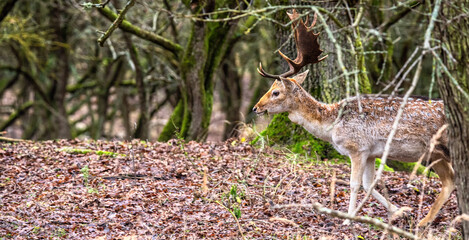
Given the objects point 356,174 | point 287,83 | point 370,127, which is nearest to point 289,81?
point 287,83

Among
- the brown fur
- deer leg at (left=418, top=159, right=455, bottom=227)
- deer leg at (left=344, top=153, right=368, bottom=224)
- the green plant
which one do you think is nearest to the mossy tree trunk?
the green plant

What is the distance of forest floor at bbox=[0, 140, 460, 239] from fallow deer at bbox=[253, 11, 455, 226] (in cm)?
54

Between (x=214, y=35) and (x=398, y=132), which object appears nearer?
(x=398, y=132)

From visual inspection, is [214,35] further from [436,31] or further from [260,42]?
[436,31]

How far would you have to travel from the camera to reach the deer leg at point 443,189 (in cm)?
730

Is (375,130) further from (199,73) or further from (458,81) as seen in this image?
Answer: (199,73)

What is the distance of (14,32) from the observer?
57.0 ft

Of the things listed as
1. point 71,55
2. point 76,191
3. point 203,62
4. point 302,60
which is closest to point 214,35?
point 203,62

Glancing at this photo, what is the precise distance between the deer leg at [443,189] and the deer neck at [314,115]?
5.19 feet

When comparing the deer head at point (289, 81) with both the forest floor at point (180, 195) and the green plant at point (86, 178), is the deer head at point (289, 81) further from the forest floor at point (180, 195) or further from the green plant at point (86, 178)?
the green plant at point (86, 178)

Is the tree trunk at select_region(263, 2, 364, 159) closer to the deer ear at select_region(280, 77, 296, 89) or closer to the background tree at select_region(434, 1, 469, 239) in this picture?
the deer ear at select_region(280, 77, 296, 89)

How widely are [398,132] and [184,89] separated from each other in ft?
24.6

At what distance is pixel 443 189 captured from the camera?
7.49 meters

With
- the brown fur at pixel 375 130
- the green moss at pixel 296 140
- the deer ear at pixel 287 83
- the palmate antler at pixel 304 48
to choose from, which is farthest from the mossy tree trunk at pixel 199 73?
the brown fur at pixel 375 130
